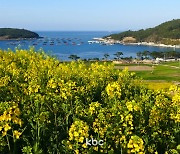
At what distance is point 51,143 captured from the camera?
1630cm

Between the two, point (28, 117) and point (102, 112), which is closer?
point (102, 112)

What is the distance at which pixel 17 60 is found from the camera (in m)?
37.2

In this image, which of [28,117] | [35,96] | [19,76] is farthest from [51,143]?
[19,76]

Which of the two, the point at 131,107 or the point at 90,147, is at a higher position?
the point at 131,107

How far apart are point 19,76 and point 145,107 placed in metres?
10.4

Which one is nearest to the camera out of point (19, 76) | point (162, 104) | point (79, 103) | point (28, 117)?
point (28, 117)

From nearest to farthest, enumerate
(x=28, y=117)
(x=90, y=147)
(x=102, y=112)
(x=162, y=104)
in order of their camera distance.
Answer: (x=90, y=147) → (x=102, y=112) → (x=28, y=117) → (x=162, y=104)

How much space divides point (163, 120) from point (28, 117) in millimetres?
7137

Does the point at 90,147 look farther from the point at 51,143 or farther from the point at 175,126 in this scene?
the point at 175,126

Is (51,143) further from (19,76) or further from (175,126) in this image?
(19,76)

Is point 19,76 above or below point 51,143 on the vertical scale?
above

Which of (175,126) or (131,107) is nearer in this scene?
(131,107)

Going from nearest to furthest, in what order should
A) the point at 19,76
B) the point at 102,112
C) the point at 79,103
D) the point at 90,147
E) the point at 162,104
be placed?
the point at 90,147 < the point at 102,112 < the point at 79,103 < the point at 162,104 < the point at 19,76

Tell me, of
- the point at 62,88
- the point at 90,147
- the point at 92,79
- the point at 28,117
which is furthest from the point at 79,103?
the point at 92,79
